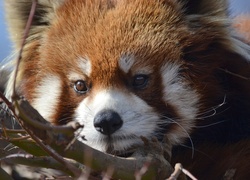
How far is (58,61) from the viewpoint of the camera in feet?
9.37

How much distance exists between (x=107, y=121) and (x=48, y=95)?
1.96ft

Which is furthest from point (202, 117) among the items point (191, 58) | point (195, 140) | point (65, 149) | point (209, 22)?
point (65, 149)

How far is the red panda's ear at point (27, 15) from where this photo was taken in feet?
10.0

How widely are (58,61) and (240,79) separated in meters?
0.91

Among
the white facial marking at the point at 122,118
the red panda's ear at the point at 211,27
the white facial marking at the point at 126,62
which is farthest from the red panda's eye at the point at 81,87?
the red panda's ear at the point at 211,27

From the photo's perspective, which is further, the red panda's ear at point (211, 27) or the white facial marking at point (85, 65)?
the red panda's ear at point (211, 27)

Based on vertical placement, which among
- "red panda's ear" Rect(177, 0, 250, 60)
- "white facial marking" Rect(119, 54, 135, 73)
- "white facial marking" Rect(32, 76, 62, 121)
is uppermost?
"red panda's ear" Rect(177, 0, 250, 60)

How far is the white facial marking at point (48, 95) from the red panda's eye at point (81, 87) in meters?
0.12

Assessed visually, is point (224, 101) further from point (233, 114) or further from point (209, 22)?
point (209, 22)

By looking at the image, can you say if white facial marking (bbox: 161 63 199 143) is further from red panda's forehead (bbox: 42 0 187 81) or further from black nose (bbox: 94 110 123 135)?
black nose (bbox: 94 110 123 135)

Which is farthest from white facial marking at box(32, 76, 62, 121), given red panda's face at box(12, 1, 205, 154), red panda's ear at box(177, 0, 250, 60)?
red panda's ear at box(177, 0, 250, 60)

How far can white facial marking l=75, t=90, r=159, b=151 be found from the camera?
99.0 inches

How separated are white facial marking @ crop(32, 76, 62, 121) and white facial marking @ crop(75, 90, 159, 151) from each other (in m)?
0.28

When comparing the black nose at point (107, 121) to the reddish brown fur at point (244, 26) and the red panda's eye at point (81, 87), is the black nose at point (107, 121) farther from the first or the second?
the reddish brown fur at point (244, 26)
